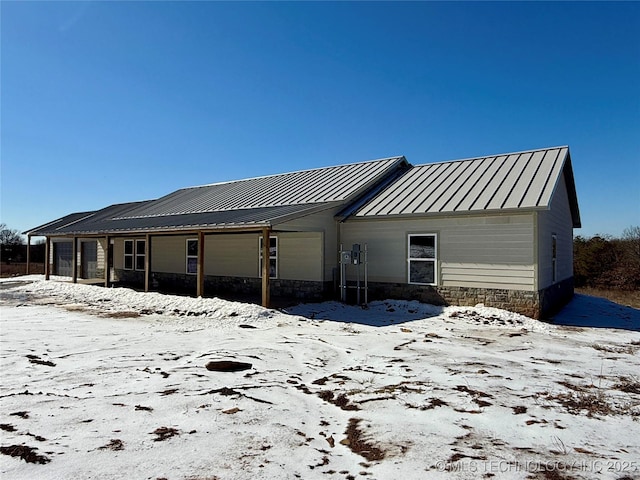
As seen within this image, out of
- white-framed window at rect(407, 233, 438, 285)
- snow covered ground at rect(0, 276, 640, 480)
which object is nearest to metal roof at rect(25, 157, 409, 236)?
white-framed window at rect(407, 233, 438, 285)

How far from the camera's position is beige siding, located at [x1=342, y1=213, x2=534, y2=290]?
36.6ft

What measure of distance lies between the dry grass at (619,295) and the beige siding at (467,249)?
8730mm

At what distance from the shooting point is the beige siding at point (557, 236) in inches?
460

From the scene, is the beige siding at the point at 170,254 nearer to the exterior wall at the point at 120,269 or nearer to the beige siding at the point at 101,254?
the exterior wall at the point at 120,269

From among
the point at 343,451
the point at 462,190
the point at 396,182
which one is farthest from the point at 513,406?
the point at 396,182

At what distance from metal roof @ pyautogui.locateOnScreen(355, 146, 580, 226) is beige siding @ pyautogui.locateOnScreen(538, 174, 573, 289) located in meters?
0.67

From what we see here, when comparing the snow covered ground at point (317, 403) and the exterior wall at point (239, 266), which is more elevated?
the exterior wall at point (239, 266)

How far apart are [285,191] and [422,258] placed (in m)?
7.01

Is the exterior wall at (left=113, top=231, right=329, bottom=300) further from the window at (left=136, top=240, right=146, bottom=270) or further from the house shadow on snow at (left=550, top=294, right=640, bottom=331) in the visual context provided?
the house shadow on snow at (left=550, top=294, right=640, bottom=331)

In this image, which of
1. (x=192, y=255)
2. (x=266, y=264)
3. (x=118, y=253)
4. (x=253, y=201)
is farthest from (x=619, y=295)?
(x=118, y=253)

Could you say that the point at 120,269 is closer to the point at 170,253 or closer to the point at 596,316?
the point at 170,253

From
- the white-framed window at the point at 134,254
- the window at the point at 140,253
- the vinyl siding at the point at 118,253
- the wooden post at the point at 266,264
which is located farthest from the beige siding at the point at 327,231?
the vinyl siding at the point at 118,253

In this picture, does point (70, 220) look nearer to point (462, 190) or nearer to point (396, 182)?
point (396, 182)

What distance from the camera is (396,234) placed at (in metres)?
13.2
